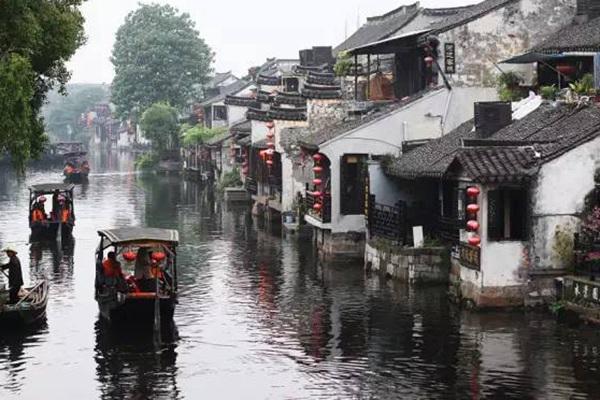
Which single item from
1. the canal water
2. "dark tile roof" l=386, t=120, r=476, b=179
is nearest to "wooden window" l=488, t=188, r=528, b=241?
the canal water

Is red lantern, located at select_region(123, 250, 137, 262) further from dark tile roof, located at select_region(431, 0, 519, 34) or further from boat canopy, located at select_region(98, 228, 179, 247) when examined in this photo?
dark tile roof, located at select_region(431, 0, 519, 34)

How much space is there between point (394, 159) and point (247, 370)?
1640 cm

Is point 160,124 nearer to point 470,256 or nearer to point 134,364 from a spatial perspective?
point 470,256

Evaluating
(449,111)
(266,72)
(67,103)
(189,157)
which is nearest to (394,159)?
(449,111)

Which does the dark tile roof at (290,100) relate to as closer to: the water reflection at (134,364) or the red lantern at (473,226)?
the red lantern at (473,226)

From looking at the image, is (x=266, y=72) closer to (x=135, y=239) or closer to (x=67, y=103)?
(x=135, y=239)

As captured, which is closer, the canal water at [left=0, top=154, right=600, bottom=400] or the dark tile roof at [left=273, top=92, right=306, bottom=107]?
the canal water at [left=0, top=154, right=600, bottom=400]

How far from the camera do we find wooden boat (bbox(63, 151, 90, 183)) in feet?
290

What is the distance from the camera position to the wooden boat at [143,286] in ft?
88.3

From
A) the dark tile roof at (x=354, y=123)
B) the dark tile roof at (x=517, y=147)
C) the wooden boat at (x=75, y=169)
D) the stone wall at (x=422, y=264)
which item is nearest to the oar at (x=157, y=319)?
the dark tile roof at (x=517, y=147)

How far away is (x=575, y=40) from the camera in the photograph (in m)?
37.4

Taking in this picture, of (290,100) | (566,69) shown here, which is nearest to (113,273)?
(566,69)

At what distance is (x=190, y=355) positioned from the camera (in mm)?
25297

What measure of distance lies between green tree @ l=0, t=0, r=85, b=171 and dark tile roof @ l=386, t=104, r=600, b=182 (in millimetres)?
11024
